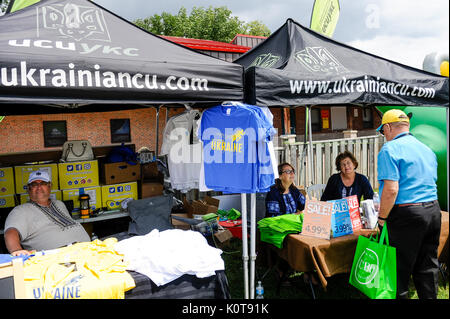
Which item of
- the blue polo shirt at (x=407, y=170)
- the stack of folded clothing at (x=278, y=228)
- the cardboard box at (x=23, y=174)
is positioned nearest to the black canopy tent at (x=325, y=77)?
the blue polo shirt at (x=407, y=170)

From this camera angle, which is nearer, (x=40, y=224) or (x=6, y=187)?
(x=40, y=224)

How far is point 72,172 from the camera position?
4.03 meters

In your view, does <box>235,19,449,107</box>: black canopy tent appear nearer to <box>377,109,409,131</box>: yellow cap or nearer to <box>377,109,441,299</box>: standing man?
<box>377,109,409,131</box>: yellow cap

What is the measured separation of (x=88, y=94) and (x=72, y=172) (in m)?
2.25

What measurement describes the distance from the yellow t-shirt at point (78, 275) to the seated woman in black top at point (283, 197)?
172 centimetres

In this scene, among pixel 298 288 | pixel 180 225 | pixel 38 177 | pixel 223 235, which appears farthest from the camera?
pixel 180 225

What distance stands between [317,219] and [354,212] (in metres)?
0.44

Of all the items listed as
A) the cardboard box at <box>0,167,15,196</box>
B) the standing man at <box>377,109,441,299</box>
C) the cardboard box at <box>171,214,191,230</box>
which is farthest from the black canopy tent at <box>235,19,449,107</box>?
the cardboard box at <box>0,167,15,196</box>

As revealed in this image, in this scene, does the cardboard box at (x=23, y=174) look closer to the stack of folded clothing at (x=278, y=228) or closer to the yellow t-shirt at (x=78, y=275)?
the yellow t-shirt at (x=78, y=275)

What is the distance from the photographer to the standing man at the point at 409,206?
2.50 meters

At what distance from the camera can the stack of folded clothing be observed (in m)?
3.05

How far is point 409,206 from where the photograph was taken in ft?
8.24

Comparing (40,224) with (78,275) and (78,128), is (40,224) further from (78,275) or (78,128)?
(78,128)

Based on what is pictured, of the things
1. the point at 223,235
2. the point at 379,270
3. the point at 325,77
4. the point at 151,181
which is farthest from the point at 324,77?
the point at 151,181
